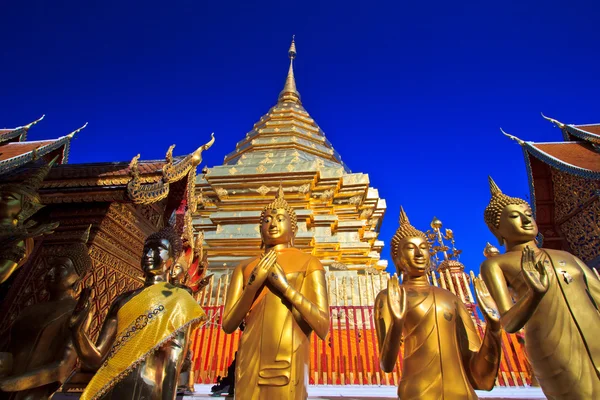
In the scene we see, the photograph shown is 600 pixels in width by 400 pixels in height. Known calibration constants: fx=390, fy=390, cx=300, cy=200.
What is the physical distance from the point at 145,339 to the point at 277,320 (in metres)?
0.78

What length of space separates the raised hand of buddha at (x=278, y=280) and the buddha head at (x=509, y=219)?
1.51m

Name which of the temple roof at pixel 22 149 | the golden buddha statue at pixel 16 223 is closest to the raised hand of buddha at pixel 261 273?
the golden buddha statue at pixel 16 223

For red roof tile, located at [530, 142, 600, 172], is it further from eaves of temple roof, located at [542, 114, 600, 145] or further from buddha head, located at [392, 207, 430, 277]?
buddha head, located at [392, 207, 430, 277]

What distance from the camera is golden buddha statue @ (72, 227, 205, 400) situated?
2.16 meters

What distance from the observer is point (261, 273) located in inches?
84.8

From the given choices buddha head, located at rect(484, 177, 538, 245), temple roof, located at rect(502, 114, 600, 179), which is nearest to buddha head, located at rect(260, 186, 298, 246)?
buddha head, located at rect(484, 177, 538, 245)

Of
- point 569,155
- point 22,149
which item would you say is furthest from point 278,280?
point 569,155

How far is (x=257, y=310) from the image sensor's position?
2.27m

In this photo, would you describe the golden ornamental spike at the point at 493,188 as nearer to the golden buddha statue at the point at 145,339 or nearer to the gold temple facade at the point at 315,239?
the golden buddha statue at the point at 145,339

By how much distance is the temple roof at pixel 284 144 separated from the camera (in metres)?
11.5

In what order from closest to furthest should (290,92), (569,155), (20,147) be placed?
1. (20,147)
2. (569,155)
3. (290,92)

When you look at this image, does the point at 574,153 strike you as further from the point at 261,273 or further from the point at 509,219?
the point at 261,273

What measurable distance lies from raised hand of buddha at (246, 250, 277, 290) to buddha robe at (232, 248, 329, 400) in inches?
6.1

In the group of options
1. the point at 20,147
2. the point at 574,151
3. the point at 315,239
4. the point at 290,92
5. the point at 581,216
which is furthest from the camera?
the point at 290,92
